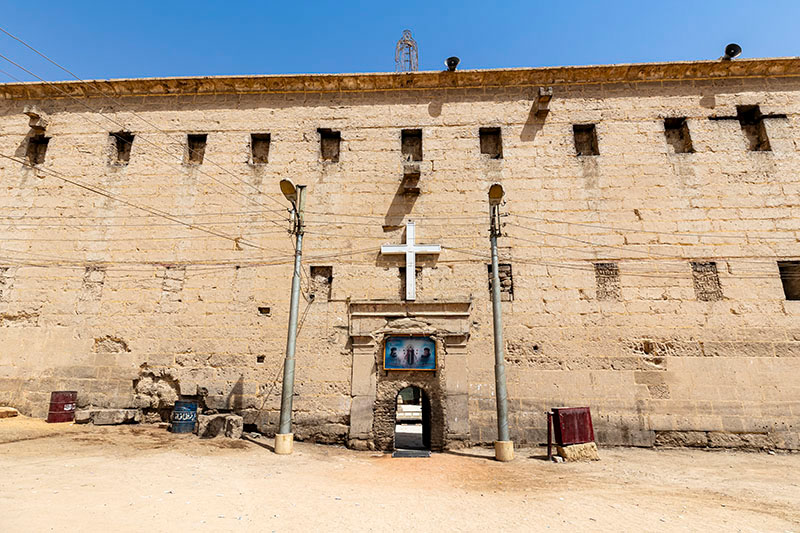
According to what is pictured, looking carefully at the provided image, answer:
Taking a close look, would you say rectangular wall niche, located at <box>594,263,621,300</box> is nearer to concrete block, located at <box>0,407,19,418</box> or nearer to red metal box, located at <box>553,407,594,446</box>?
red metal box, located at <box>553,407,594,446</box>

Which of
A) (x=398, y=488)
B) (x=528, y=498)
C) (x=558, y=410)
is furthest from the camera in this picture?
(x=558, y=410)

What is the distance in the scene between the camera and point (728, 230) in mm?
8242

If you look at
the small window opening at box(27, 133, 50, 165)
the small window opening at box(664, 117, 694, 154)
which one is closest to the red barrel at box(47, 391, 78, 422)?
the small window opening at box(27, 133, 50, 165)

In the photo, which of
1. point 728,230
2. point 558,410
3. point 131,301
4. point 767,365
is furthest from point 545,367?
point 131,301

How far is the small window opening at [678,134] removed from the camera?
892 centimetres

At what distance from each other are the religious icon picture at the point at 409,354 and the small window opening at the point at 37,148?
9532 millimetres

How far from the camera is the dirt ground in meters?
3.64

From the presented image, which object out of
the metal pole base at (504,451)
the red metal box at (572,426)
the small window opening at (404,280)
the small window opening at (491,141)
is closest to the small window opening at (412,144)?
the small window opening at (491,141)

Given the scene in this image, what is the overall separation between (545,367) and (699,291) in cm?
346

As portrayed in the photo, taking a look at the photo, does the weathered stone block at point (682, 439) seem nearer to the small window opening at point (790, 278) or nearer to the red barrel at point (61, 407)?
the small window opening at point (790, 278)

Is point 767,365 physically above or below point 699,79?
below

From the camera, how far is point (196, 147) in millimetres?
9586

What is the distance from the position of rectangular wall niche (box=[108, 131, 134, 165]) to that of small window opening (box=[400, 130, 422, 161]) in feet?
21.3

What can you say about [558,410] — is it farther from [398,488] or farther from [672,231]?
[672,231]
